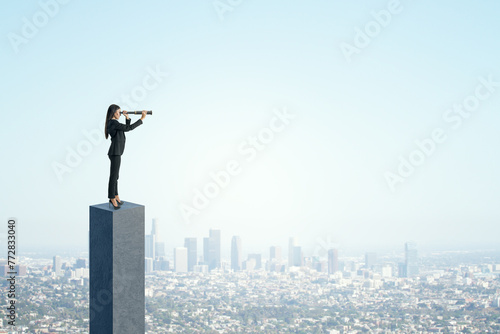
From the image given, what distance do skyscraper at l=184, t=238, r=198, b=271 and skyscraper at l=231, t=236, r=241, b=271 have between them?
234 centimetres

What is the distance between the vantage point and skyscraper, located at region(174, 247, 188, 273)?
1295 inches

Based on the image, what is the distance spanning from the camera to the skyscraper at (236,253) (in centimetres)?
3447

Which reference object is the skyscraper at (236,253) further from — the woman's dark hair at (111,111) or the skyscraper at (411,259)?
the woman's dark hair at (111,111)

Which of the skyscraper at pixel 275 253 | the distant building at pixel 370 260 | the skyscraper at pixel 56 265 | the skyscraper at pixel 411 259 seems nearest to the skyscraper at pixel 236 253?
the skyscraper at pixel 275 253

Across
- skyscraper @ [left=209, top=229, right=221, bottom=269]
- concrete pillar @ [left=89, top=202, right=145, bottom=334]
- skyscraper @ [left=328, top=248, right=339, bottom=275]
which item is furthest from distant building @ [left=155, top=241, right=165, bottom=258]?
concrete pillar @ [left=89, top=202, right=145, bottom=334]

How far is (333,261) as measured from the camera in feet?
115

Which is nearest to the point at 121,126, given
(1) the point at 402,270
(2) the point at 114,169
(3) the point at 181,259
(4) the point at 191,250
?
(2) the point at 114,169

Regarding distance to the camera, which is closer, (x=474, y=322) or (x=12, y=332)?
(x=12, y=332)

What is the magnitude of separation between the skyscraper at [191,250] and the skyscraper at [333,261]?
8279 millimetres

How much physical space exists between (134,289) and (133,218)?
61cm

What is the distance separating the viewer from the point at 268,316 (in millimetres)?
22422

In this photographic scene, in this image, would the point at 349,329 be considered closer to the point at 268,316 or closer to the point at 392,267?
the point at 268,316

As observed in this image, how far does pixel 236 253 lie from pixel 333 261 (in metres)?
6.08

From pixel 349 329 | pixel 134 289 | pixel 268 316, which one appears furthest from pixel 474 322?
pixel 134 289
